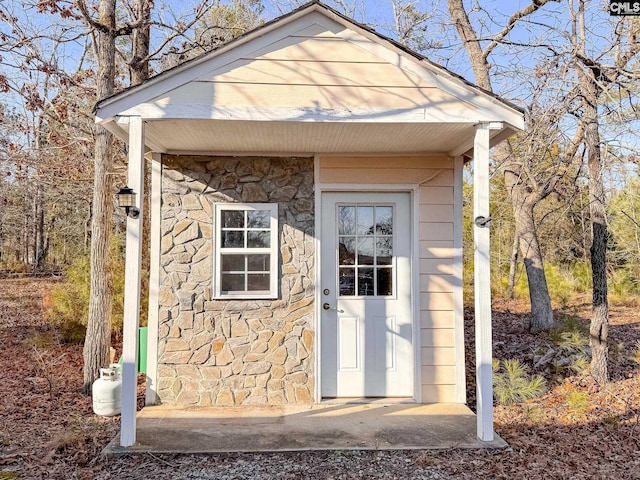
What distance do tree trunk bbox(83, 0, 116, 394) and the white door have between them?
2.49 meters

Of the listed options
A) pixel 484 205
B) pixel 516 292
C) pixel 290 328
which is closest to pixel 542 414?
pixel 484 205

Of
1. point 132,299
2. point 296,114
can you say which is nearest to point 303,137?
point 296,114

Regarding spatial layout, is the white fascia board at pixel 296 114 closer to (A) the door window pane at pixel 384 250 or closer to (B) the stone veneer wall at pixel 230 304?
(B) the stone veneer wall at pixel 230 304

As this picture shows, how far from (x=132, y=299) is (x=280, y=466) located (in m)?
1.61

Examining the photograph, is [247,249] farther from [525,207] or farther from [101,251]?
[525,207]

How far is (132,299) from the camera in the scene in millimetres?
3625

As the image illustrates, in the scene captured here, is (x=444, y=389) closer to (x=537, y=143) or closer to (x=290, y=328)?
(x=290, y=328)

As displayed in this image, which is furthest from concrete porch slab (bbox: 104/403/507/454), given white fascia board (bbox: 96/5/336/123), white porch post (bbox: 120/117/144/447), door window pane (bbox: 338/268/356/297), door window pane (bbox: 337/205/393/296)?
white fascia board (bbox: 96/5/336/123)

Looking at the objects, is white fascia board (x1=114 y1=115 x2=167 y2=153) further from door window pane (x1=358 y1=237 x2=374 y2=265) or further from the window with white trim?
door window pane (x1=358 y1=237 x2=374 y2=265)

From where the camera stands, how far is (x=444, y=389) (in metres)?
4.81

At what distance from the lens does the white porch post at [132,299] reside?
142 inches

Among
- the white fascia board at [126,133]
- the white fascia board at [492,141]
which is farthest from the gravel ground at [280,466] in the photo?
the white fascia board at [492,141]

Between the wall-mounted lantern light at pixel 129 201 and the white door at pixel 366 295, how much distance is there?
1.91 m

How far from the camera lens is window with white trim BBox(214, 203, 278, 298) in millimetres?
4848
